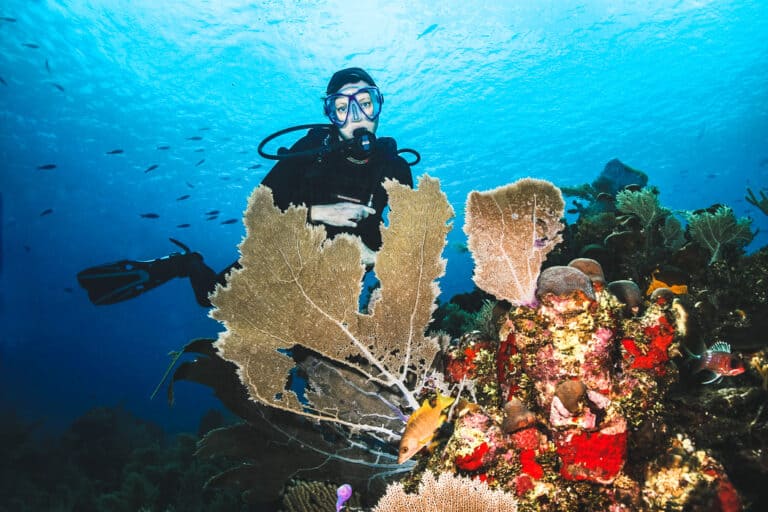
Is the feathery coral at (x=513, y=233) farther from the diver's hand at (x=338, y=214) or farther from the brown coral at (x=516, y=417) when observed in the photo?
the diver's hand at (x=338, y=214)

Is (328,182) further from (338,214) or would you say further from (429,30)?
(429,30)

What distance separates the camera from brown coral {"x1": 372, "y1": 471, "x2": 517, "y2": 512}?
5.95 feet

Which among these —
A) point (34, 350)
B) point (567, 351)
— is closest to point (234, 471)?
point (567, 351)

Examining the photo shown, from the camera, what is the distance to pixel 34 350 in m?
83.6

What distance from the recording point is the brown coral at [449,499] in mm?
1813

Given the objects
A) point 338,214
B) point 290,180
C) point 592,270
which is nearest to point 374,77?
point 290,180

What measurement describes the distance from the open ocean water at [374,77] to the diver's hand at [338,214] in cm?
1172

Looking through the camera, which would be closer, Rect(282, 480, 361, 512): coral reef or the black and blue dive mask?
Rect(282, 480, 361, 512): coral reef

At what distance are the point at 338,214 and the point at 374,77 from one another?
65.4 feet

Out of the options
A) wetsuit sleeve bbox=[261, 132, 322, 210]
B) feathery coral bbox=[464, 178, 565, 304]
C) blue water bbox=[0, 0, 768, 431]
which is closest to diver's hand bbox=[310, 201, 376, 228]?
wetsuit sleeve bbox=[261, 132, 322, 210]

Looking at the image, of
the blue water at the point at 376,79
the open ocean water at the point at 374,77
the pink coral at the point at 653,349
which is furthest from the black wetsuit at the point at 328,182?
the blue water at the point at 376,79

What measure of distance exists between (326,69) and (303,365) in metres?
22.6

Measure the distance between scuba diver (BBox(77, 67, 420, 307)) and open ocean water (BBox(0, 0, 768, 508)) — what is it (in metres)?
11.4

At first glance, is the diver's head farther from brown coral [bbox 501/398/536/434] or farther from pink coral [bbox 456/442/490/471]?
pink coral [bbox 456/442/490/471]
